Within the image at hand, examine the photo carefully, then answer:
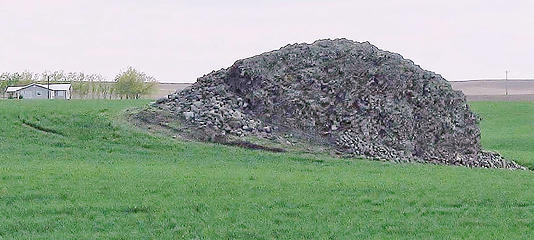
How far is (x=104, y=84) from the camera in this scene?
121 metres

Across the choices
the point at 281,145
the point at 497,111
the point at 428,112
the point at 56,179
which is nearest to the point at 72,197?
the point at 56,179

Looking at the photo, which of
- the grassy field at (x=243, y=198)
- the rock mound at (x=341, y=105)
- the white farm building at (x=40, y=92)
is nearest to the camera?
the grassy field at (x=243, y=198)

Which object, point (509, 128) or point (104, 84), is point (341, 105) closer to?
point (509, 128)

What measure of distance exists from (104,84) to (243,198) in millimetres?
113086

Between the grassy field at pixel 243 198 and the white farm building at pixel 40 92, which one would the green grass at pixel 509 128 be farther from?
the white farm building at pixel 40 92

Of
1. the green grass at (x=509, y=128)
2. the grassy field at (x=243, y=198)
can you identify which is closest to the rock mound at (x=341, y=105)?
the grassy field at (x=243, y=198)

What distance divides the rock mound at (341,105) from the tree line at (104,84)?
89525mm

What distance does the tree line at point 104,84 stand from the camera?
11362 centimetres

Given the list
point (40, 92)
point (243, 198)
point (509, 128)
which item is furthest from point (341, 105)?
point (40, 92)

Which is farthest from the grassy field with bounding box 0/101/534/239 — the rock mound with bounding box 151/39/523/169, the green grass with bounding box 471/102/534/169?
the green grass with bounding box 471/102/534/169

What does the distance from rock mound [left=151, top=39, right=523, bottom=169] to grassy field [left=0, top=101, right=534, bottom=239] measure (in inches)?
108

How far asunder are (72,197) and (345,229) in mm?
4166

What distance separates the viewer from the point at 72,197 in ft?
36.3

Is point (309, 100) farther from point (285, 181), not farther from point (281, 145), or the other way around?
point (285, 181)
